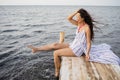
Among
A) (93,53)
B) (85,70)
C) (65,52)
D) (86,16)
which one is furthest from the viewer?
(93,53)

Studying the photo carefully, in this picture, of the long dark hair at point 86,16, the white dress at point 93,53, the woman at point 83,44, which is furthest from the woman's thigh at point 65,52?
the long dark hair at point 86,16

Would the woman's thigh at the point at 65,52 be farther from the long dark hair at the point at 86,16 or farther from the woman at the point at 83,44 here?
the long dark hair at the point at 86,16

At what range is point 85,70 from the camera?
5.33 m

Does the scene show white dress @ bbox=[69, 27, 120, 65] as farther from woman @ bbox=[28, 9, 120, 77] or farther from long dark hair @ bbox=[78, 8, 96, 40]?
long dark hair @ bbox=[78, 8, 96, 40]

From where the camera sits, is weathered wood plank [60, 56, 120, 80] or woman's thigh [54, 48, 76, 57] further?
woman's thigh [54, 48, 76, 57]

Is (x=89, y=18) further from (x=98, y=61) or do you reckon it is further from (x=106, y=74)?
(x=106, y=74)

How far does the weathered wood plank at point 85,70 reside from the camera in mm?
4914

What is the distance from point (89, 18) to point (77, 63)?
5.51 ft

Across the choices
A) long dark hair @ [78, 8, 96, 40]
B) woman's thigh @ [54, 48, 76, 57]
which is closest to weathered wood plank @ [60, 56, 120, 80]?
woman's thigh @ [54, 48, 76, 57]

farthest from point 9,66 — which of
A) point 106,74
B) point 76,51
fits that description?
point 106,74

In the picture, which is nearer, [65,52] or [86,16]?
Result: [86,16]

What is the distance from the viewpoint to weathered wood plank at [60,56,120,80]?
4914mm

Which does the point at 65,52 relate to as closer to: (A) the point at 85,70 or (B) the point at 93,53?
(B) the point at 93,53

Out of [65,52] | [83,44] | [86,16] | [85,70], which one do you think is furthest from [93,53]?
[86,16]
